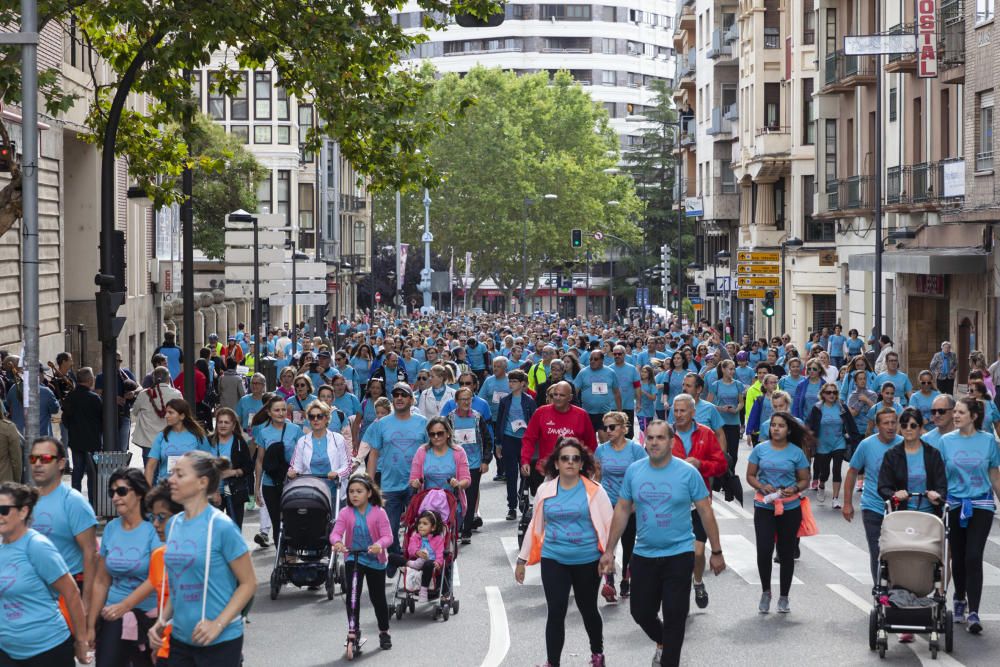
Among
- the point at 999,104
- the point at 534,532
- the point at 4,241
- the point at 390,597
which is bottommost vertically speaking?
the point at 390,597

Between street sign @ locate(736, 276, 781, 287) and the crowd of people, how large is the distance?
25.2 meters

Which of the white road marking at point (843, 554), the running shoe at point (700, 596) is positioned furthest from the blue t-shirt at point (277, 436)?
the white road marking at point (843, 554)

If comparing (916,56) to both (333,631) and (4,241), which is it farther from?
(333,631)

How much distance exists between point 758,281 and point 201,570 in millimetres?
42686

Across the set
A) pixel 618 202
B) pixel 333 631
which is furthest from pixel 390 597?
pixel 618 202

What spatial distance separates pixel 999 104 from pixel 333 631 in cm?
2401

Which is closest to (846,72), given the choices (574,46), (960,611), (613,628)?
(960,611)

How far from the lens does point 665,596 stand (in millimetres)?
10391

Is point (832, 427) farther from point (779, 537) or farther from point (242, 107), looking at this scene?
point (242, 107)

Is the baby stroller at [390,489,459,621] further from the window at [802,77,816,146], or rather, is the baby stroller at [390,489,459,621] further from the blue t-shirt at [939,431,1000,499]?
the window at [802,77,816,146]

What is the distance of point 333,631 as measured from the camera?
12.6 meters

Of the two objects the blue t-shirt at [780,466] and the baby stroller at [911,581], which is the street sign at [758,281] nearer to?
the blue t-shirt at [780,466]

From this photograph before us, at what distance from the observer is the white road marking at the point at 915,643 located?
1139 centimetres

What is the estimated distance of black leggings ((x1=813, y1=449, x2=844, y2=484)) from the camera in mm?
19750
